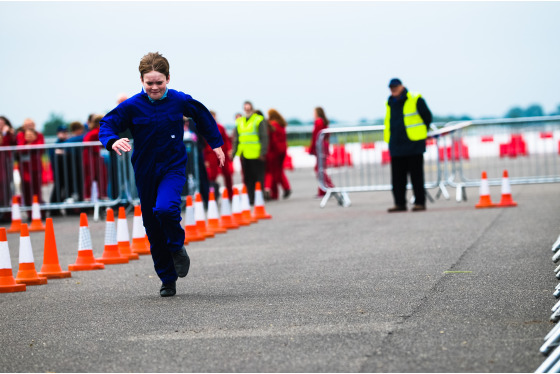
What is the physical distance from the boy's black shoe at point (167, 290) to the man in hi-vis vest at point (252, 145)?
12215 mm

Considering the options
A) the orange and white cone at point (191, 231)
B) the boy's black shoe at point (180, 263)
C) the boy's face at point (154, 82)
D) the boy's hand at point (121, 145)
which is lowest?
the orange and white cone at point (191, 231)

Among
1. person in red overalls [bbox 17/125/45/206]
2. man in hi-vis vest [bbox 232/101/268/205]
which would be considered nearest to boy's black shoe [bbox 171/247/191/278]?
person in red overalls [bbox 17/125/45/206]

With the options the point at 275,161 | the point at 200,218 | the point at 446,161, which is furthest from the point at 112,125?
the point at 275,161

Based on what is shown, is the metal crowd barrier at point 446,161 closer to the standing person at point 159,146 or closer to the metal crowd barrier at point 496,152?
the metal crowd barrier at point 496,152

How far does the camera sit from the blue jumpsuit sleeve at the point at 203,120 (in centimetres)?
866

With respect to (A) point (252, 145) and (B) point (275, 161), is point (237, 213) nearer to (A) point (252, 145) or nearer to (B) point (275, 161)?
(A) point (252, 145)

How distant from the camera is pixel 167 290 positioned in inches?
338

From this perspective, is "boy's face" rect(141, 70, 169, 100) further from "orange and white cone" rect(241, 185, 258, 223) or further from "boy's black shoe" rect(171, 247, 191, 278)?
"orange and white cone" rect(241, 185, 258, 223)

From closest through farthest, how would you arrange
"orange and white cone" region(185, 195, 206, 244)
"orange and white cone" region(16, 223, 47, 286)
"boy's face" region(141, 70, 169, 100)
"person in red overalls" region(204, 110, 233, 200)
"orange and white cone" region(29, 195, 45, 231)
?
1. "boy's face" region(141, 70, 169, 100)
2. "orange and white cone" region(16, 223, 47, 286)
3. "orange and white cone" region(185, 195, 206, 244)
4. "orange and white cone" region(29, 195, 45, 231)
5. "person in red overalls" region(204, 110, 233, 200)

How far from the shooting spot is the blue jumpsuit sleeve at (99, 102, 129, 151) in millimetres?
8367

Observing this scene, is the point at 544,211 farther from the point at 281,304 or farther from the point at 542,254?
the point at 281,304

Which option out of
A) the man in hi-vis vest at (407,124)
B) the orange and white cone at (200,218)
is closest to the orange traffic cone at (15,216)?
the orange and white cone at (200,218)

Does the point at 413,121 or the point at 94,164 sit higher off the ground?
the point at 413,121

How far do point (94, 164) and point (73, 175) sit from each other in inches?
17.7
